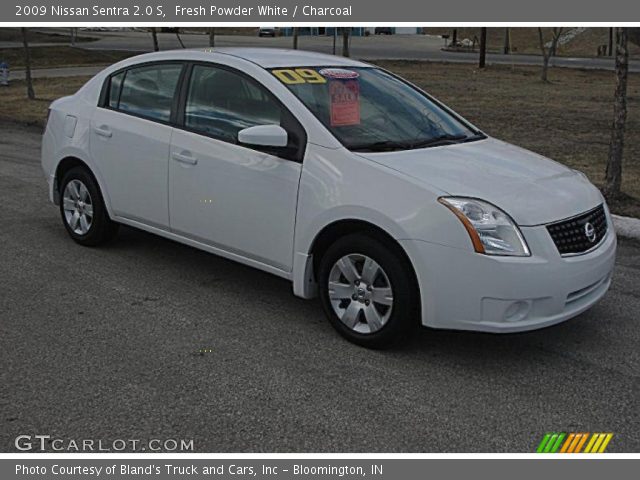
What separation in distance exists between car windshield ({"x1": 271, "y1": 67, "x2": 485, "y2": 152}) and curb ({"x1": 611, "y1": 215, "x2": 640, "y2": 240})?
7.25 feet

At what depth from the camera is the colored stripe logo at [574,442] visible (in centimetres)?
363

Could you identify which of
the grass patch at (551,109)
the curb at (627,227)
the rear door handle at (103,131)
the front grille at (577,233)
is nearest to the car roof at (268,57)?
the rear door handle at (103,131)

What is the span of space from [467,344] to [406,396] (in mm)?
858

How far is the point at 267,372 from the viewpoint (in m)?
4.34

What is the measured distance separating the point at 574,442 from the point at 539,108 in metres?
15.1

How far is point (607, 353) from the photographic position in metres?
4.68

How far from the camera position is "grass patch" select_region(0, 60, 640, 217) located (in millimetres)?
11477

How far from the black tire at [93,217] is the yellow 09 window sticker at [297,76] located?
1924 mm

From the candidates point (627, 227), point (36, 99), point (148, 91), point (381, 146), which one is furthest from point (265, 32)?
point (381, 146)

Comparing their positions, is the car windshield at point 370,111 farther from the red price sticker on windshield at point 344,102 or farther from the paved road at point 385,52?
the paved road at point 385,52

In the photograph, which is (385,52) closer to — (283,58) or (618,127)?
(618,127)

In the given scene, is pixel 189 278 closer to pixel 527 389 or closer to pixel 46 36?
pixel 527 389

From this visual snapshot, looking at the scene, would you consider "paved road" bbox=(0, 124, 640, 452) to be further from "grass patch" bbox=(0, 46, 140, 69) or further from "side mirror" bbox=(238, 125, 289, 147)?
"grass patch" bbox=(0, 46, 140, 69)

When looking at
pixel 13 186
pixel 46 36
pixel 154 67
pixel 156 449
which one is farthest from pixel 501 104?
pixel 46 36
